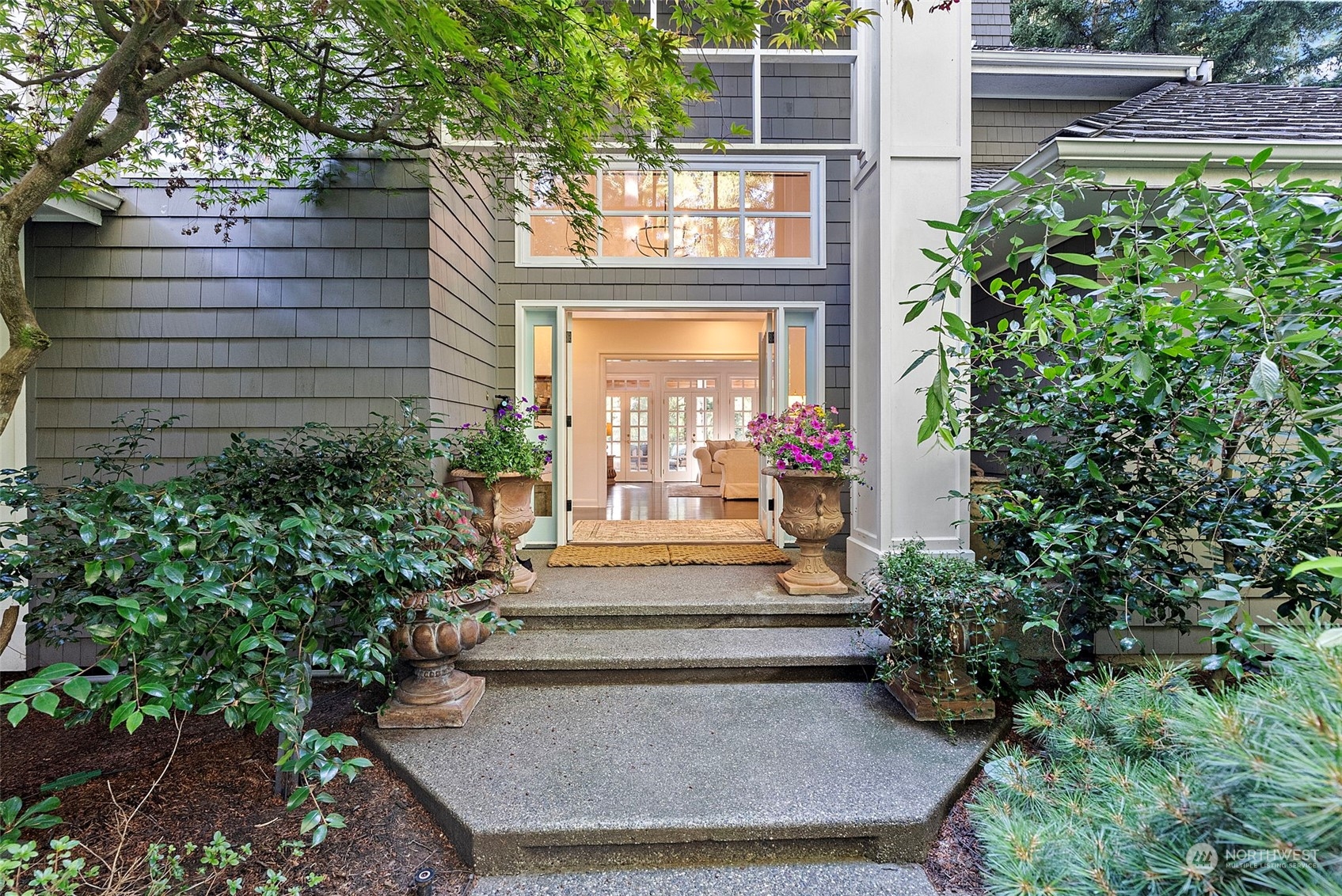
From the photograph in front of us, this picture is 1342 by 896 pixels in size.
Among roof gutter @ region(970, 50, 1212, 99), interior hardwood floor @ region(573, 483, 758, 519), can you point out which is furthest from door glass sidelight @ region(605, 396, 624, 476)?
roof gutter @ region(970, 50, 1212, 99)

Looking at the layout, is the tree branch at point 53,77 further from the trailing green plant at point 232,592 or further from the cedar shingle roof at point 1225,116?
the cedar shingle roof at point 1225,116

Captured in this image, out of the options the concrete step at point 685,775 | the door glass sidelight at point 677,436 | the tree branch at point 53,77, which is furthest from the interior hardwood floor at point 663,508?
the tree branch at point 53,77

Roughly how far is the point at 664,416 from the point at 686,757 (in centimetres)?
902

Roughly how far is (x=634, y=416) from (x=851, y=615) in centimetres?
822

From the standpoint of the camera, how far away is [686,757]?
204 cm

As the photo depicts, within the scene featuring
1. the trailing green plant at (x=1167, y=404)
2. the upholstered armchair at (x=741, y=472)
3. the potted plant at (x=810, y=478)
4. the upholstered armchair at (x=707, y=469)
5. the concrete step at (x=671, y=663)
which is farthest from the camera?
the upholstered armchair at (x=707, y=469)

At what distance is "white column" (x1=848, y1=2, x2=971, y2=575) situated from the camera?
2.96 metres

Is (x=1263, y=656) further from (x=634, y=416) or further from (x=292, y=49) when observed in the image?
(x=634, y=416)

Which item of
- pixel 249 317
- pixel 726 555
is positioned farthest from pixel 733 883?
pixel 249 317

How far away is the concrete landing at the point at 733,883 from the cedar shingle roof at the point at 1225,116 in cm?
351

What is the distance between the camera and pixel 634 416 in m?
10.9

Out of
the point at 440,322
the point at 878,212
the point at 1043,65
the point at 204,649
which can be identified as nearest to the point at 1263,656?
the point at 878,212

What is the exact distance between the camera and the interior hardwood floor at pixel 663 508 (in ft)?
20.7

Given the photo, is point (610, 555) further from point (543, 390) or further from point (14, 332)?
point (14, 332)
